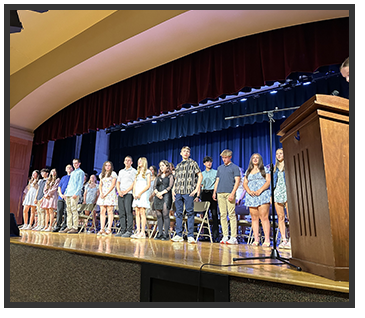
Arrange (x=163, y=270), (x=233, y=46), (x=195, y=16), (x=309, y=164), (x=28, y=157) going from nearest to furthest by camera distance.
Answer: (x=309, y=164) < (x=163, y=270) < (x=195, y=16) < (x=233, y=46) < (x=28, y=157)

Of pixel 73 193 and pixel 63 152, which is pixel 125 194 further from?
pixel 63 152

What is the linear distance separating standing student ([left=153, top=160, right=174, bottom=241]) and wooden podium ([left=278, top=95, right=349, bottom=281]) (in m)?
3.28

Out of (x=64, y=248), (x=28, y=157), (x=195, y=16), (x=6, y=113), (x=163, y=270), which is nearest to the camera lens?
(x=163, y=270)

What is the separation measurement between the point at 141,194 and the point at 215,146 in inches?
216

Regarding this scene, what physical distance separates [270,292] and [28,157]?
981 centimetres

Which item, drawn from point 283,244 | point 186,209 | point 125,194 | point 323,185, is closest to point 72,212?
point 125,194

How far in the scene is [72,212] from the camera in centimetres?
626

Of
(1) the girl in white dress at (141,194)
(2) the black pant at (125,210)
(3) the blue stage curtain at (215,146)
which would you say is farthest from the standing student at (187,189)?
(3) the blue stage curtain at (215,146)

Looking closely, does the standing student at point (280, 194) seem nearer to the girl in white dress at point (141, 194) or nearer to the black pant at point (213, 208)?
the black pant at point (213, 208)

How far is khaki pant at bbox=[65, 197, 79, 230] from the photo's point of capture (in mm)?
6191

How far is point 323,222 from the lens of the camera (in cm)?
143

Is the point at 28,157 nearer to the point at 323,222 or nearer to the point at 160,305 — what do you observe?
the point at 160,305

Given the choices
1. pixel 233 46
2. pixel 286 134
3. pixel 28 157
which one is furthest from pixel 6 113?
pixel 28 157

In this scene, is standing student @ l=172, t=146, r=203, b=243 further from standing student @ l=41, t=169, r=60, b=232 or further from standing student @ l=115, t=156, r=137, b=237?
standing student @ l=41, t=169, r=60, b=232
